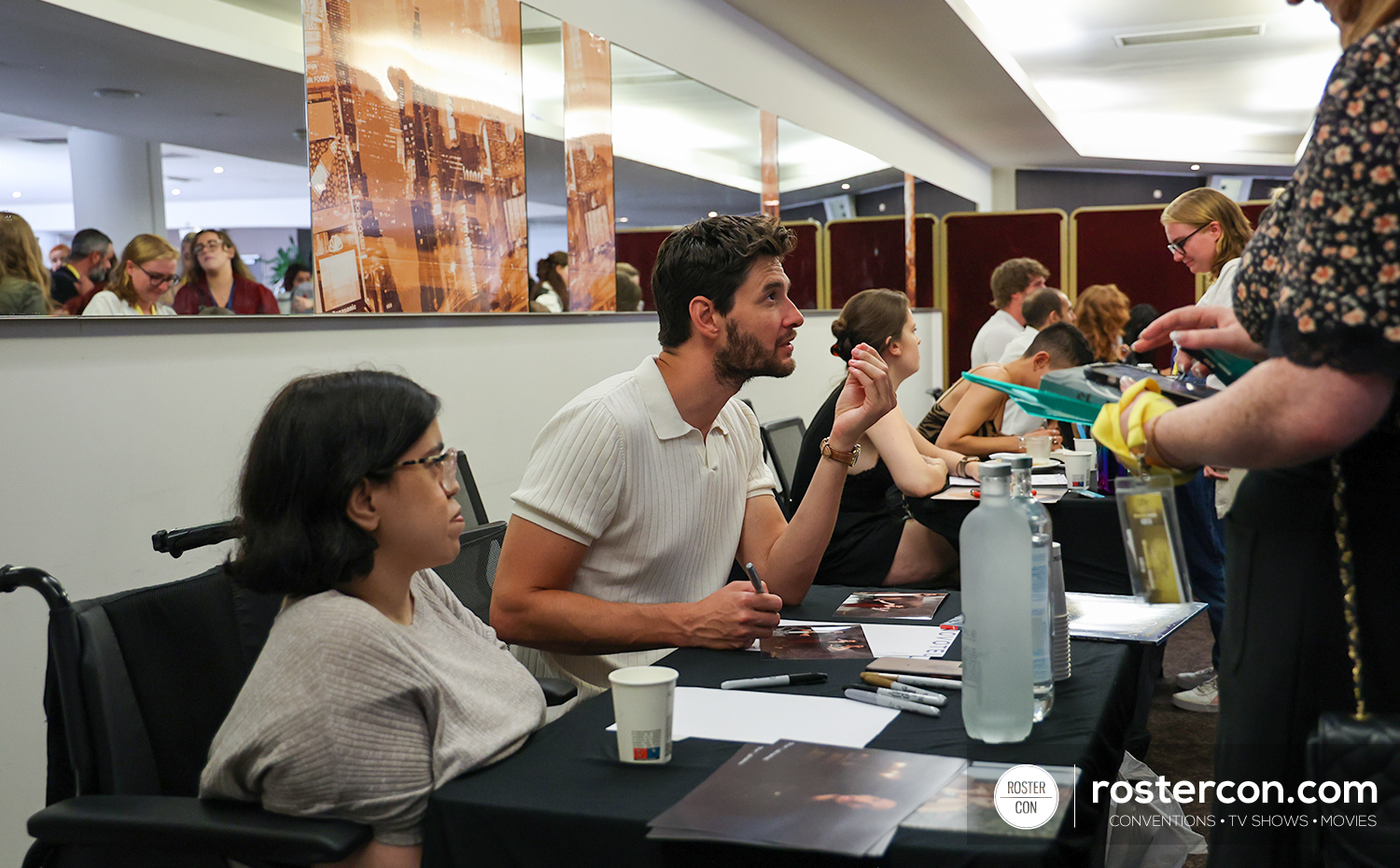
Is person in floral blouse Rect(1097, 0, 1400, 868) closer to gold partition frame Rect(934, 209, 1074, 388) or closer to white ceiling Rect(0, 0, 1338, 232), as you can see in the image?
white ceiling Rect(0, 0, 1338, 232)

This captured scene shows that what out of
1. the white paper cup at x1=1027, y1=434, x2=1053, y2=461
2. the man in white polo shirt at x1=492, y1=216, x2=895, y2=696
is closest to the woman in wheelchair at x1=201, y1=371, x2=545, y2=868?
the man in white polo shirt at x1=492, y1=216, x2=895, y2=696

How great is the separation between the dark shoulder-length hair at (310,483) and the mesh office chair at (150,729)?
0.16 metres

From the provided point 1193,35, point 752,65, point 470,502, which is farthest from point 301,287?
point 1193,35

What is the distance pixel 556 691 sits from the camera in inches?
59.2

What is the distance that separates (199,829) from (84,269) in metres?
1.35

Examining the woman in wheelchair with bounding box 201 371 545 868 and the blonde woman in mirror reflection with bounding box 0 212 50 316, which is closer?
the woman in wheelchair with bounding box 201 371 545 868

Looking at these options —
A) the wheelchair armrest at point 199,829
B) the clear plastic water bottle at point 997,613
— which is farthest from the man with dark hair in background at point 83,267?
the clear plastic water bottle at point 997,613

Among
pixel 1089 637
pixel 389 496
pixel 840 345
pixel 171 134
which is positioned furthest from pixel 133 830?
pixel 840 345

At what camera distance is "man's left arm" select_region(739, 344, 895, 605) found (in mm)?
1804

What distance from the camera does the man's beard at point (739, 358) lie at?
1.81 m

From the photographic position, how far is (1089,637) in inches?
59.1

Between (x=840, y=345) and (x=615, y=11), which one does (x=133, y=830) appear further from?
(x=615, y=11)

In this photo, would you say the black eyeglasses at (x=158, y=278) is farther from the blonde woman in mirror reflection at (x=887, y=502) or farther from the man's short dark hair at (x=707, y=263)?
the blonde woman in mirror reflection at (x=887, y=502)

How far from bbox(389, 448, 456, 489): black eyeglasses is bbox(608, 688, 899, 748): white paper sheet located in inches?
13.6
